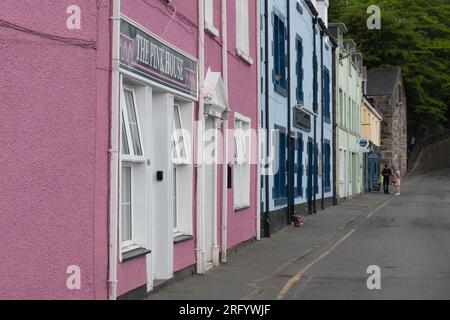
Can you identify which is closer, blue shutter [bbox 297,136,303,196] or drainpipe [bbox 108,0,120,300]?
drainpipe [bbox 108,0,120,300]

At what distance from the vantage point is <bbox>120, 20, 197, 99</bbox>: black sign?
8.92 m

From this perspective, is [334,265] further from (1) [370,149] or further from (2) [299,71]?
(1) [370,149]

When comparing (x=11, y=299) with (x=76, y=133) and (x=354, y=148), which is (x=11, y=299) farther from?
(x=354, y=148)

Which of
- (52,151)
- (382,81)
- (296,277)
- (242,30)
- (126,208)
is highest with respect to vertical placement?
(382,81)

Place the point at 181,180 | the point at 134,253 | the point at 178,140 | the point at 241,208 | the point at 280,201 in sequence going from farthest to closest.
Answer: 1. the point at 280,201
2. the point at 241,208
3. the point at 181,180
4. the point at 178,140
5. the point at 134,253

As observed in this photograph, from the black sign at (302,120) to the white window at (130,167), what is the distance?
14.4 m

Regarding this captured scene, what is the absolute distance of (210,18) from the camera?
13398 mm

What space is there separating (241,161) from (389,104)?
47543mm

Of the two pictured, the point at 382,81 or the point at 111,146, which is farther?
the point at 382,81

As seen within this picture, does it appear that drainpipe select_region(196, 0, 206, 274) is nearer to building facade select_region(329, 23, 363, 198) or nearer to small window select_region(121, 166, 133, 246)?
small window select_region(121, 166, 133, 246)

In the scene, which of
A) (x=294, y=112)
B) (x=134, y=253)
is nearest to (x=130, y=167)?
(x=134, y=253)

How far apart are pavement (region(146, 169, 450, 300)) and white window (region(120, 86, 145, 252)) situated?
2.78ft

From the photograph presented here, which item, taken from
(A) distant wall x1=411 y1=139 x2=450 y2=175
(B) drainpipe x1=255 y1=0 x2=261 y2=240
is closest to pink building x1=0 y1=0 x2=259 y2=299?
(B) drainpipe x1=255 y1=0 x2=261 y2=240

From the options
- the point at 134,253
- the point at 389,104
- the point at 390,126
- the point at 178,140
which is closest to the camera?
the point at 134,253
